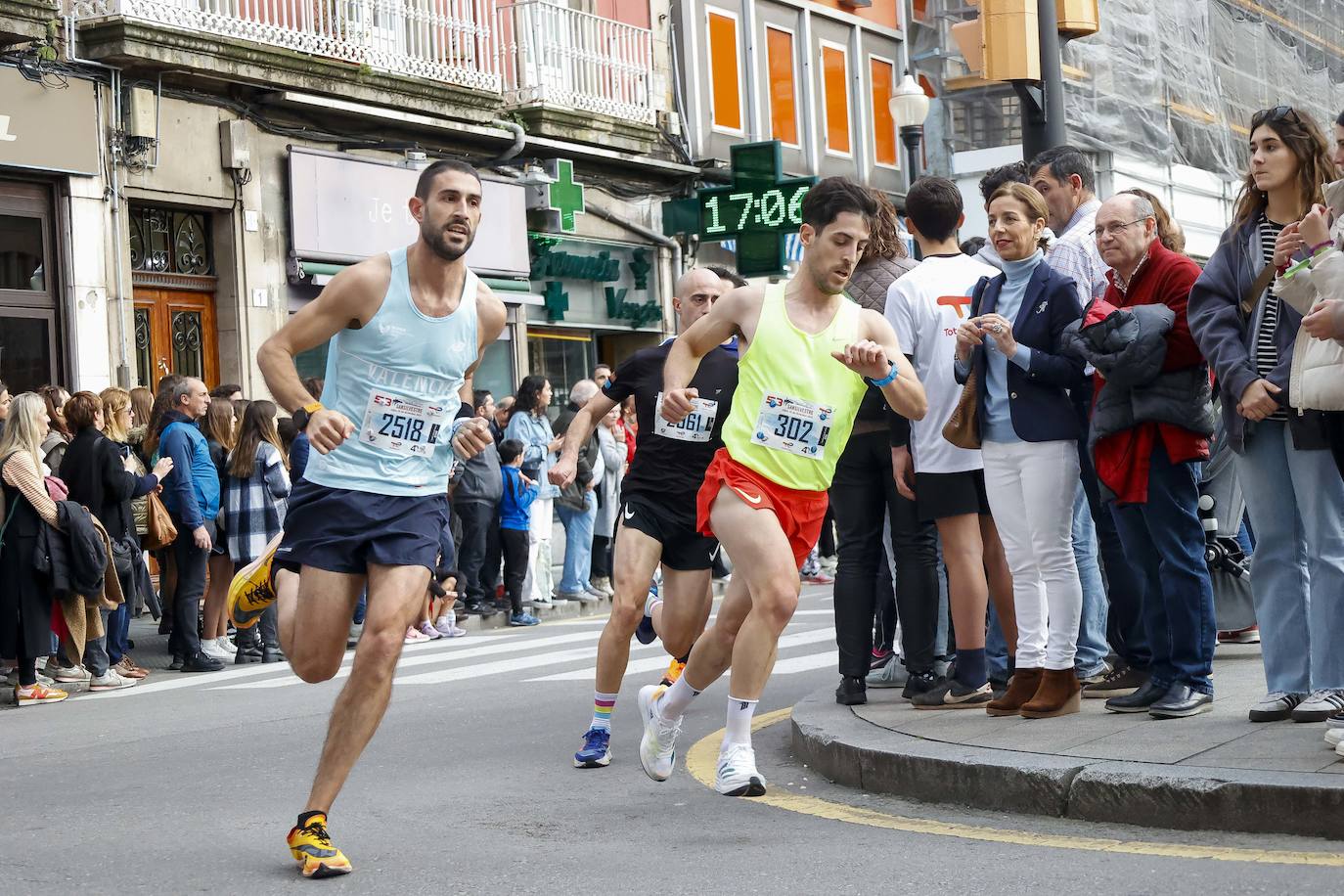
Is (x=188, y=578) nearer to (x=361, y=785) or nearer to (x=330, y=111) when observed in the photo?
(x=361, y=785)

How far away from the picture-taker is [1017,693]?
7.39 meters

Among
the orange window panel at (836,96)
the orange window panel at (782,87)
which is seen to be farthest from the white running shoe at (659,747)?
the orange window panel at (836,96)

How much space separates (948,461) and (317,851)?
3.41 metres

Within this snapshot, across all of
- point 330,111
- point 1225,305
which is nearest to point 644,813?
point 1225,305

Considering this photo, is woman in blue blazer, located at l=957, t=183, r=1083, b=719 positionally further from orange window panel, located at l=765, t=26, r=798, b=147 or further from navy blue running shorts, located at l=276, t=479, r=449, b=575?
orange window panel, located at l=765, t=26, r=798, b=147

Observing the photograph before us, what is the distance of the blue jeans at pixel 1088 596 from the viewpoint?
8.26m

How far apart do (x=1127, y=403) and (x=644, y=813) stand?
7.76 feet

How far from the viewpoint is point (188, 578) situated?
43.5 feet

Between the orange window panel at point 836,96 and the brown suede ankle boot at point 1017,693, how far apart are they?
2354 centimetres

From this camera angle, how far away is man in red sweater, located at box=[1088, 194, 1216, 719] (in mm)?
7027

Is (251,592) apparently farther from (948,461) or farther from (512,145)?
(512,145)

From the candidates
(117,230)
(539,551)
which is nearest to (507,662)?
(539,551)

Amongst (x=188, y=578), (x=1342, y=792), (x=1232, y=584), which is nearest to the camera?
(x=1342, y=792)

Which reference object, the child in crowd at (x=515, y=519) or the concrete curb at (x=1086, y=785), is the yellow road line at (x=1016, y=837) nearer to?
the concrete curb at (x=1086, y=785)
